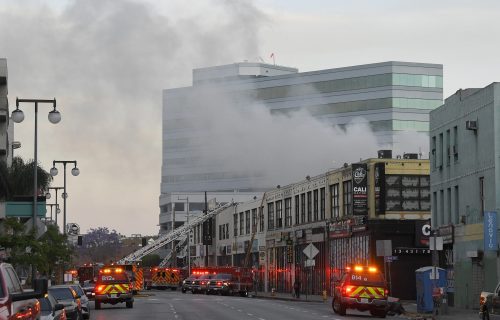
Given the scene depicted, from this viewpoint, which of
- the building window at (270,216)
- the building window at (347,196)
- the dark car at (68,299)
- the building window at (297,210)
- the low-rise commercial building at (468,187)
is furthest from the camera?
the building window at (270,216)

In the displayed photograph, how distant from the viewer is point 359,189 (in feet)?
253

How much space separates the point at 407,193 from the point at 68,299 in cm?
4620

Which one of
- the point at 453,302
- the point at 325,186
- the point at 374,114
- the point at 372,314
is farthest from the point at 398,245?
the point at 374,114

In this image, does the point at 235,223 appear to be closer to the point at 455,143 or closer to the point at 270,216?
the point at 270,216

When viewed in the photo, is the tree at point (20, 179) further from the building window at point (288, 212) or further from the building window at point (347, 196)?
the building window at point (347, 196)

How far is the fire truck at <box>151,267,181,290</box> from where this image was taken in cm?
11119

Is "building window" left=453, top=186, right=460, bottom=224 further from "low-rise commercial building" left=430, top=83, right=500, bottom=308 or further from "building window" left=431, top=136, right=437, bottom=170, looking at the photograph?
"building window" left=431, top=136, right=437, bottom=170

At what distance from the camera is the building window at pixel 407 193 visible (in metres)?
77.8

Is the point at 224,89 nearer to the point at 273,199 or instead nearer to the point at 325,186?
the point at 273,199

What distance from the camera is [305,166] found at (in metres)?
136

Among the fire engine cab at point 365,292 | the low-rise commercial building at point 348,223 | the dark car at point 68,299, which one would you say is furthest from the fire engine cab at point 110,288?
the dark car at point 68,299

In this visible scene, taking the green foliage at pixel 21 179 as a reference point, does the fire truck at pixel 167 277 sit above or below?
below

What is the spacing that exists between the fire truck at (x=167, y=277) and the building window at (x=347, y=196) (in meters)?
32.3

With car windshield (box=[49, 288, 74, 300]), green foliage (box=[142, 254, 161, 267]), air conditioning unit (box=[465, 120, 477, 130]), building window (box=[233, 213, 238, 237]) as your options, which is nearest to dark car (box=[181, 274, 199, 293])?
building window (box=[233, 213, 238, 237])
